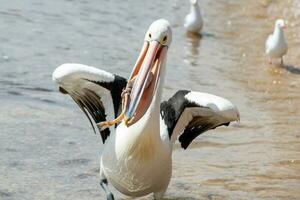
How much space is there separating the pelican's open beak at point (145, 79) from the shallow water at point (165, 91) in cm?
97

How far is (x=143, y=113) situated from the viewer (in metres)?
5.04

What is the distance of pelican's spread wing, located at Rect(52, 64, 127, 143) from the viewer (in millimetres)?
5406

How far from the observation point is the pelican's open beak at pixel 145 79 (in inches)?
195

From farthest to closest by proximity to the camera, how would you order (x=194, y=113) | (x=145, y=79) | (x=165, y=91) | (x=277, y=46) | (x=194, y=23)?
1. (x=194, y=23)
2. (x=277, y=46)
3. (x=165, y=91)
4. (x=194, y=113)
5. (x=145, y=79)

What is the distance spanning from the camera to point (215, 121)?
5773mm

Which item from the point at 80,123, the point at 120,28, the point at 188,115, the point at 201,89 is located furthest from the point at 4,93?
the point at 120,28

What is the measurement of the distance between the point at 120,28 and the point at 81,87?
6.90 metres

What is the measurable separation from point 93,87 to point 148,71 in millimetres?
698

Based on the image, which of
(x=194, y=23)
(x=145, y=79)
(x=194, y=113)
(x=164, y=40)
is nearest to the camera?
(x=145, y=79)

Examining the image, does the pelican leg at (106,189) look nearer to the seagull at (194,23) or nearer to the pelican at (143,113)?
the pelican at (143,113)

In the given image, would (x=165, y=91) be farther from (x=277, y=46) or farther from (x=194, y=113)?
(x=194, y=113)

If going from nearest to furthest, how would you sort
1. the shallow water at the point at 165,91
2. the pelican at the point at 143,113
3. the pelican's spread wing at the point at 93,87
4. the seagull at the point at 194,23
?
the pelican at the point at 143,113, the pelican's spread wing at the point at 93,87, the shallow water at the point at 165,91, the seagull at the point at 194,23

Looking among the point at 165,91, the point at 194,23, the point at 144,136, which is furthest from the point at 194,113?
the point at 194,23

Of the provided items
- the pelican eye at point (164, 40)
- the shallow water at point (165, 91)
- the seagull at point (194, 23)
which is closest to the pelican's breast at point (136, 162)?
the shallow water at point (165, 91)
